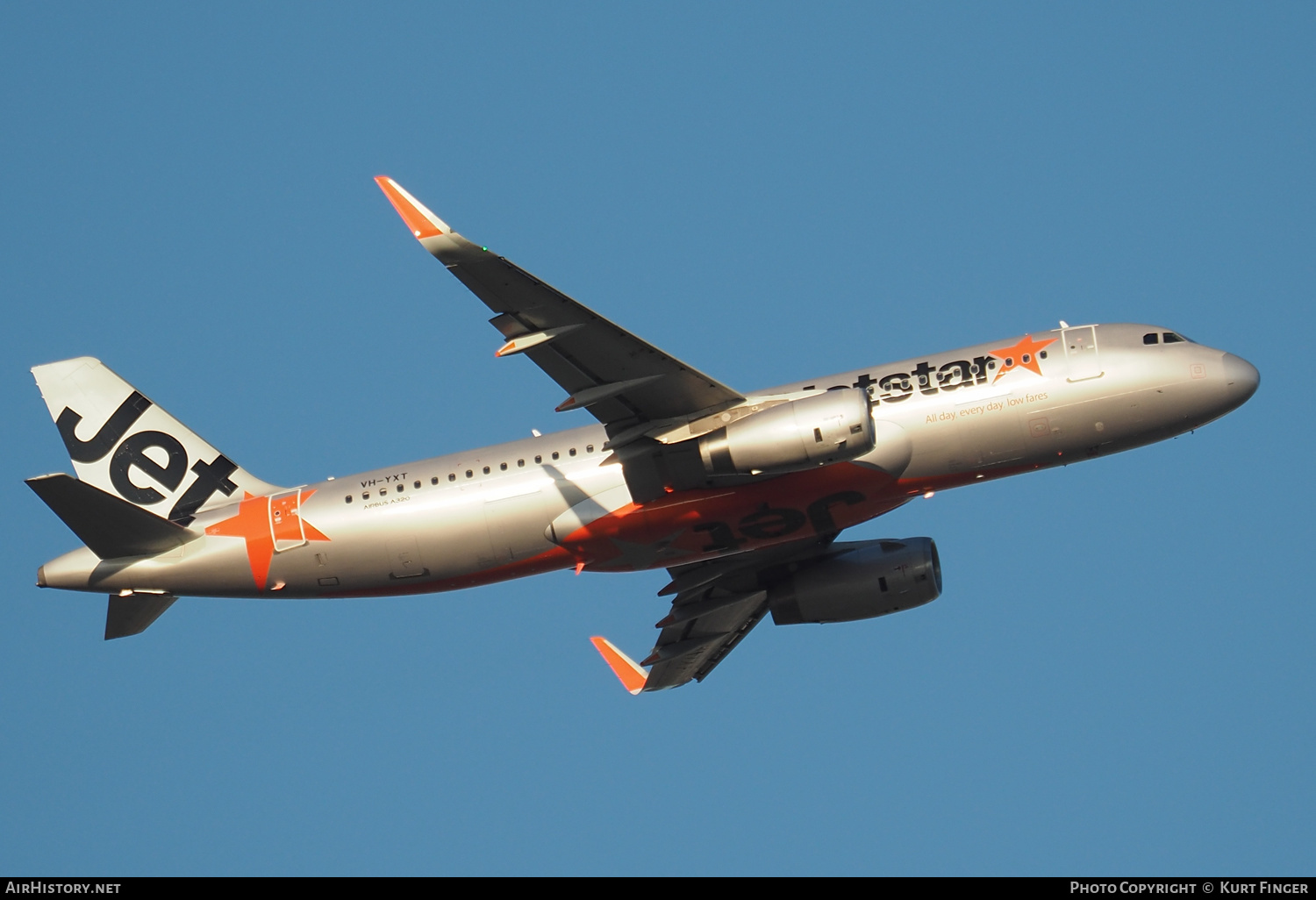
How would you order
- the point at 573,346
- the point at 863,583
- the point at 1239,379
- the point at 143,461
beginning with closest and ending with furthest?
the point at 573,346 → the point at 1239,379 → the point at 863,583 → the point at 143,461

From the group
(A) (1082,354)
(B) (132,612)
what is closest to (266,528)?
(B) (132,612)

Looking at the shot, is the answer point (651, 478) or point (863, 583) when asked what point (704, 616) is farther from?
point (651, 478)

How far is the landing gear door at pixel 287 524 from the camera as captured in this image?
40312 millimetres

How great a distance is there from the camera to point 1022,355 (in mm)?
37875

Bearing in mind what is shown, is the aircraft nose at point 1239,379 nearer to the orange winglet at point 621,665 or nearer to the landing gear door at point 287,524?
the orange winglet at point 621,665

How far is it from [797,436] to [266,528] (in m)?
16.0

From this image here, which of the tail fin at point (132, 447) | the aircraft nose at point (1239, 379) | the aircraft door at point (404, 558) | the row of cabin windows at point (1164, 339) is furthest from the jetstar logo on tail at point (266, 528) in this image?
the aircraft nose at point (1239, 379)

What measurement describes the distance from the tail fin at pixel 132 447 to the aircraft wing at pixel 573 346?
494 inches

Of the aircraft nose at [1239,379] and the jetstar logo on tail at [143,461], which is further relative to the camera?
the jetstar logo on tail at [143,461]

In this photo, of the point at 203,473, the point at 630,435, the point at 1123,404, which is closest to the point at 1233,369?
the point at 1123,404

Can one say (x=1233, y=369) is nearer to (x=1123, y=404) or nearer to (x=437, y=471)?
(x=1123, y=404)

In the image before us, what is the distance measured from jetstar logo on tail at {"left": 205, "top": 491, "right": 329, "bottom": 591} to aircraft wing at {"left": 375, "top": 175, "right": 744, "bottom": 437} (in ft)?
32.3

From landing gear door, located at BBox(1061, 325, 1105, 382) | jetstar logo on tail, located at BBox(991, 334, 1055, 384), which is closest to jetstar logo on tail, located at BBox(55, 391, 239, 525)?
jetstar logo on tail, located at BBox(991, 334, 1055, 384)

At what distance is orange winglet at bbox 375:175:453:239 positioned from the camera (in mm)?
31141
